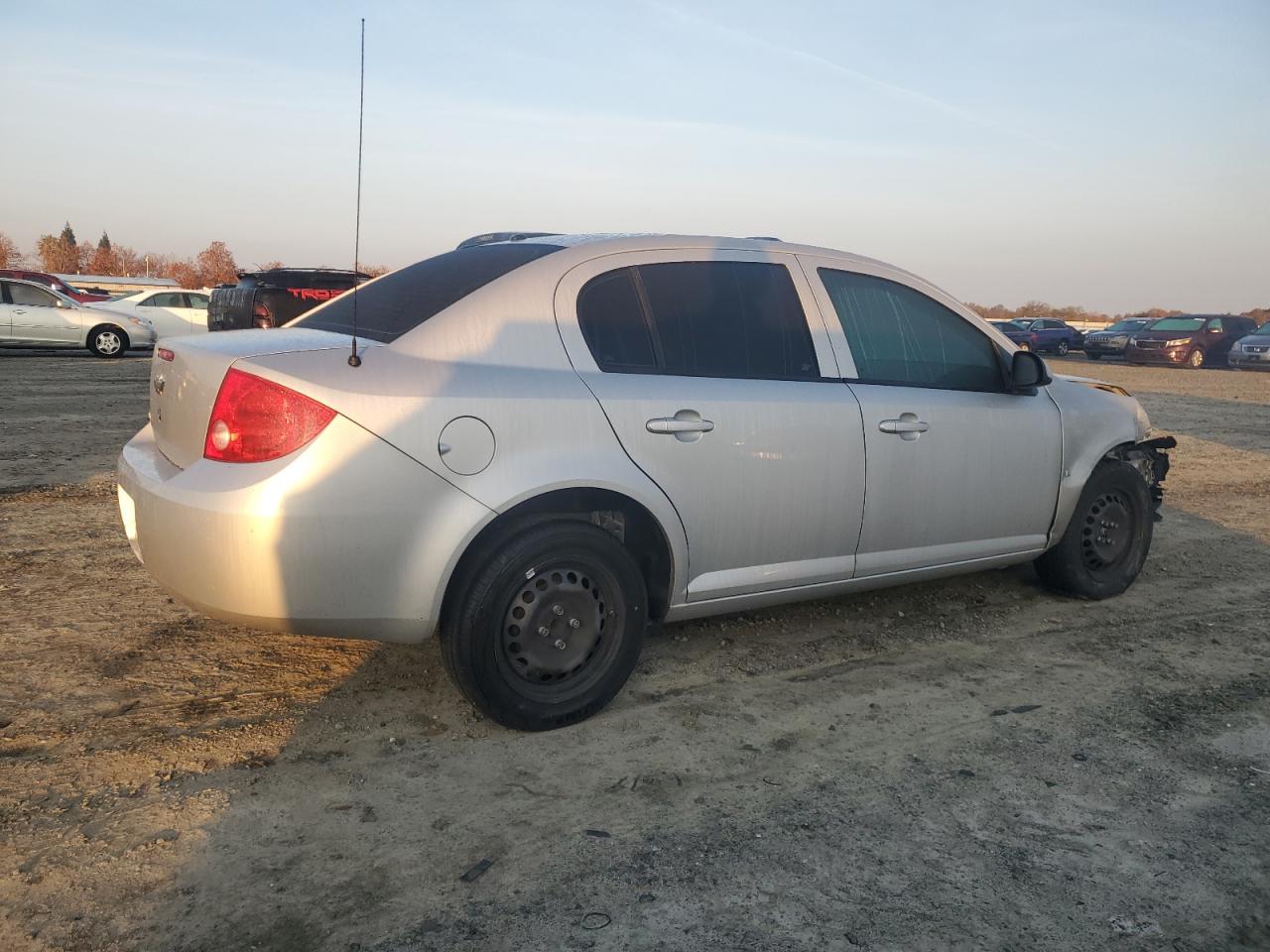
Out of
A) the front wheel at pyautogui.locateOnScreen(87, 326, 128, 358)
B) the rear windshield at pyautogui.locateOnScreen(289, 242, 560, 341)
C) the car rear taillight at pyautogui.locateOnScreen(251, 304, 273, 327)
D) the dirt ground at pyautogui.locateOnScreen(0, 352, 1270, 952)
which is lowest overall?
the dirt ground at pyautogui.locateOnScreen(0, 352, 1270, 952)

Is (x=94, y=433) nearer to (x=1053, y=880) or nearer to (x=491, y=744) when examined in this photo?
(x=491, y=744)

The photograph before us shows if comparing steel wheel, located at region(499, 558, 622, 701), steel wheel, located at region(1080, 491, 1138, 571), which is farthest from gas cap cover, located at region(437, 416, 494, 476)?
steel wheel, located at region(1080, 491, 1138, 571)

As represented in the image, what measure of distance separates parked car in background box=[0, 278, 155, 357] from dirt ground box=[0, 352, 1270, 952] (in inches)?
623

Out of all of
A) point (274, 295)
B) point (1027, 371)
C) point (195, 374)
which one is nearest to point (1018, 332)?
point (274, 295)

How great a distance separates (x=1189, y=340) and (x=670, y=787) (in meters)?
29.6

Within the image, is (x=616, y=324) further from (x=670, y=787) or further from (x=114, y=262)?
(x=114, y=262)

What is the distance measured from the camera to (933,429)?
4.21 m

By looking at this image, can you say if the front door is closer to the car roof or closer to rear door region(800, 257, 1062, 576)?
the car roof

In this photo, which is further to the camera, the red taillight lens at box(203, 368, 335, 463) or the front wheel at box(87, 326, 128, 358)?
the front wheel at box(87, 326, 128, 358)

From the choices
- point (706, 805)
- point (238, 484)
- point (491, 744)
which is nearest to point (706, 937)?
point (706, 805)

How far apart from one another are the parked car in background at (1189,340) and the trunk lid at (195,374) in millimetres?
29394

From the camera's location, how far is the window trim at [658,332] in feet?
11.5

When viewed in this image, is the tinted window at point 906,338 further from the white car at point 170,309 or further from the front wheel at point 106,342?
the white car at point 170,309

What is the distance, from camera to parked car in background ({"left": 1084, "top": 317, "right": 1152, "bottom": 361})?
30.4 m
